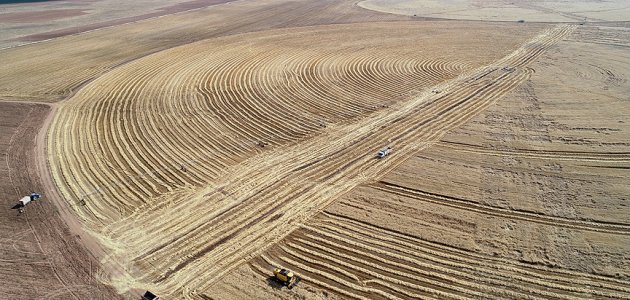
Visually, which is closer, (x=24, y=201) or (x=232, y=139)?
(x=24, y=201)

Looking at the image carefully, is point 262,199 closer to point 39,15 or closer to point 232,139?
point 232,139

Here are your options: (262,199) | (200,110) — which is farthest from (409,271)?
(200,110)

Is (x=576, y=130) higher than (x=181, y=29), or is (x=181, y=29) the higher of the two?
(x=181, y=29)

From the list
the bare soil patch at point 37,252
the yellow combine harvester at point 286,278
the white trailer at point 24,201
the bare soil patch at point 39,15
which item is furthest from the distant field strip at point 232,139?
the bare soil patch at point 39,15

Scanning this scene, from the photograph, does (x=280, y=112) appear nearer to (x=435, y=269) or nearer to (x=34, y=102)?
(x=435, y=269)

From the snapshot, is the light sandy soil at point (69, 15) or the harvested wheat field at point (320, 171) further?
the light sandy soil at point (69, 15)

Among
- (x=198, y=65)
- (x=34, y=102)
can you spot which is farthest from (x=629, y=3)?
(x=34, y=102)

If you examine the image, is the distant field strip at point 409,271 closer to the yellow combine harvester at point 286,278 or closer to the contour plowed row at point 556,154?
the yellow combine harvester at point 286,278
